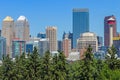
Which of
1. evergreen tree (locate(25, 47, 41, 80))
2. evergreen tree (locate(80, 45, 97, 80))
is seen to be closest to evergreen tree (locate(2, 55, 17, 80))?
evergreen tree (locate(25, 47, 41, 80))

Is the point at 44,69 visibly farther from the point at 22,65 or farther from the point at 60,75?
the point at 22,65

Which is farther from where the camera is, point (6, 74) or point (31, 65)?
point (6, 74)

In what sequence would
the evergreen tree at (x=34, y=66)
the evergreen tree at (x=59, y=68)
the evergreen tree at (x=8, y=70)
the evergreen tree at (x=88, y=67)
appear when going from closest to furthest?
the evergreen tree at (x=88, y=67)
the evergreen tree at (x=59, y=68)
the evergreen tree at (x=34, y=66)
the evergreen tree at (x=8, y=70)

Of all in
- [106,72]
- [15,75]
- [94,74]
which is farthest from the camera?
[15,75]

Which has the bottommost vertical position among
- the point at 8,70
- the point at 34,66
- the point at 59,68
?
the point at 8,70

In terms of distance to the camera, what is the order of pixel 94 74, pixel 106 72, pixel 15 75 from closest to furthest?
1. pixel 106 72
2. pixel 94 74
3. pixel 15 75

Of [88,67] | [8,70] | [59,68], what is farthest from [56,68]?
[8,70]

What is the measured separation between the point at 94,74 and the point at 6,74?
12641mm

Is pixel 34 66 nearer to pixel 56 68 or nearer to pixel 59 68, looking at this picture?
pixel 56 68

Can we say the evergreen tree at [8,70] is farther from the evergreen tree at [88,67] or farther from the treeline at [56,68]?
the evergreen tree at [88,67]

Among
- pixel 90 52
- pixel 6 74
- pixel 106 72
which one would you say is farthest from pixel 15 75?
pixel 106 72

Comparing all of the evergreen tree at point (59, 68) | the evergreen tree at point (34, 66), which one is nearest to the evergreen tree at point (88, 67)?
the evergreen tree at point (59, 68)

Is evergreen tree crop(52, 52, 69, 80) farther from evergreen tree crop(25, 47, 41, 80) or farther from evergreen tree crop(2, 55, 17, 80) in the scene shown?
evergreen tree crop(2, 55, 17, 80)

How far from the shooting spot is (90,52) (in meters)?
47.2
